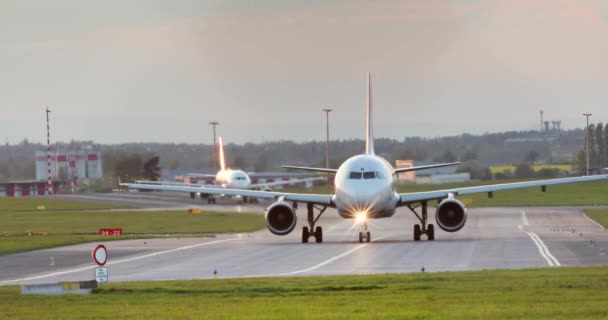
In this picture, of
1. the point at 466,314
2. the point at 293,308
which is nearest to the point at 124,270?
the point at 293,308

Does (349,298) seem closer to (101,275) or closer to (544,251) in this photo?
(101,275)

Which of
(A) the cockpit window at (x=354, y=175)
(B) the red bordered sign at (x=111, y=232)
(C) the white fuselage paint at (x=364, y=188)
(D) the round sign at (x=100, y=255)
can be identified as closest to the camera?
(D) the round sign at (x=100, y=255)

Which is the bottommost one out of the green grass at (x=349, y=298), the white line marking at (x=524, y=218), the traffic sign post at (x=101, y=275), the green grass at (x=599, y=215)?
the white line marking at (x=524, y=218)

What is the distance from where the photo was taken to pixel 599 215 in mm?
76625

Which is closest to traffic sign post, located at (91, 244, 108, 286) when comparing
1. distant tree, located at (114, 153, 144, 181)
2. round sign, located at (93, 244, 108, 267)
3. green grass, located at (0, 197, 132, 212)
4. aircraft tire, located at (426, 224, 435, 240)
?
round sign, located at (93, 244, 108, 267)

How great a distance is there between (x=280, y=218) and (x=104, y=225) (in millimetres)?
23548

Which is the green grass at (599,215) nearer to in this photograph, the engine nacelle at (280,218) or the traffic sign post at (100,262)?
the engine nacelle at (280,218)

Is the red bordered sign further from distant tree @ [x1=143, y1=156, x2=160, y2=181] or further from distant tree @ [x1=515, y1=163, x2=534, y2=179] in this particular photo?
distant tree @ [x1=515, y1=163, x2=534, y2=179]

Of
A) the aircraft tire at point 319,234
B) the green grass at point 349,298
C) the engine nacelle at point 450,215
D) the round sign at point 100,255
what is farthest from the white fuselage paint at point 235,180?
the round sign at point 100,255

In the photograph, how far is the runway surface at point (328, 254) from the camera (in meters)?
37.6

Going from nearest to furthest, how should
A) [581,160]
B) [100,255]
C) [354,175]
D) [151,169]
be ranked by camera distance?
[100,255] < [354,175] < [151,169] < [581,160]

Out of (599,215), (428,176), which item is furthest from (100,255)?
(428,176)

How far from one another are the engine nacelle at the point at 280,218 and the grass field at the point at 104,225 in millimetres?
8978

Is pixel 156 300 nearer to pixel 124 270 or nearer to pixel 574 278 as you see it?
pixel 574 278
